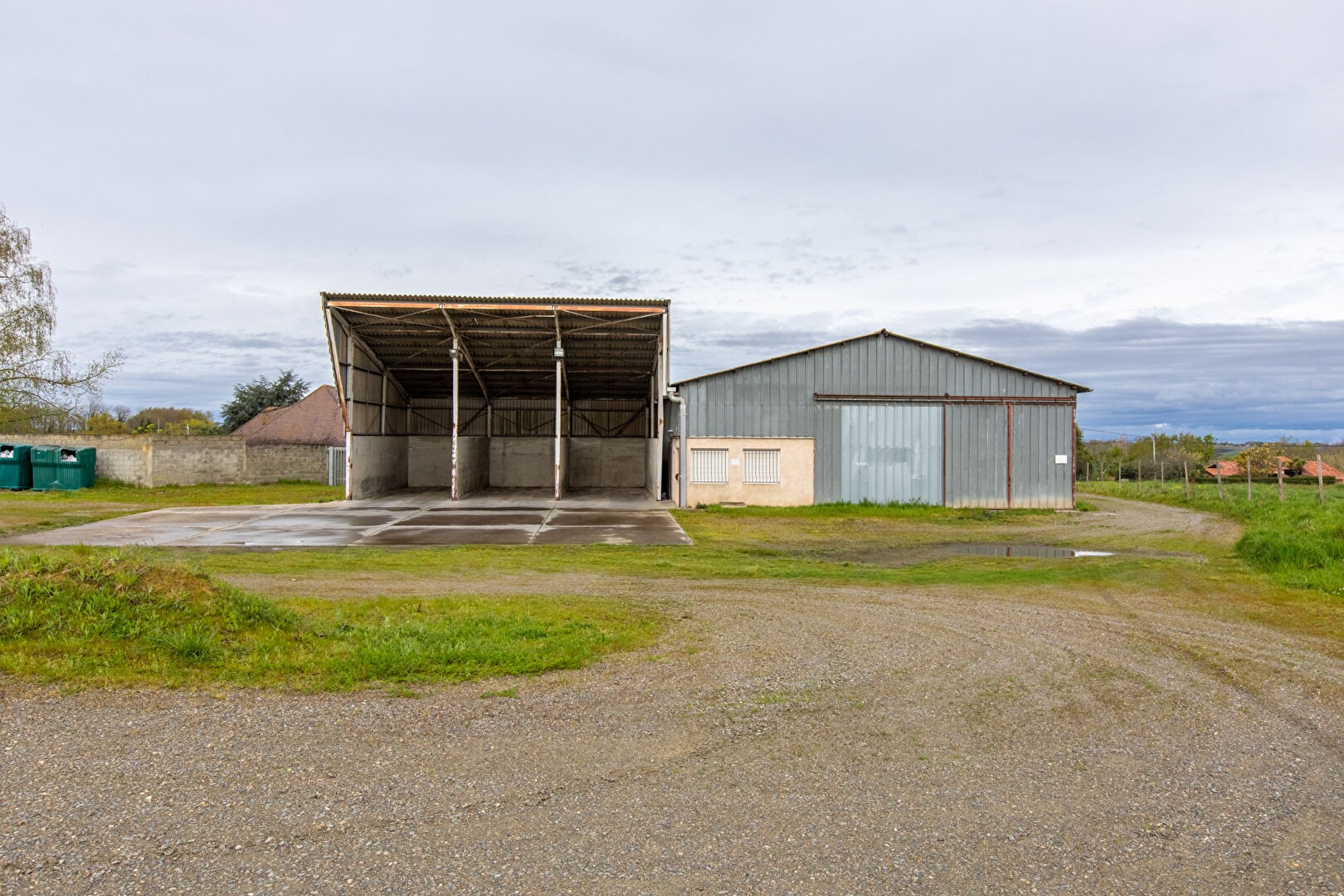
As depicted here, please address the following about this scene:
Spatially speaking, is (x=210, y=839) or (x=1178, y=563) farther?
(x=1178, y=563)

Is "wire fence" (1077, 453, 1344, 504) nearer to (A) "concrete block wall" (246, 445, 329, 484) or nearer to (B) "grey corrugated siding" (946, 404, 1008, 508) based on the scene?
(B) "grey corrugated siding" (946, 404, 1008, 508)

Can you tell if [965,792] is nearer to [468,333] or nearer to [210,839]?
[210,839]

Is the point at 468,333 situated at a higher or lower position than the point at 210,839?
higher

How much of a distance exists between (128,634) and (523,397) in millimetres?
30505

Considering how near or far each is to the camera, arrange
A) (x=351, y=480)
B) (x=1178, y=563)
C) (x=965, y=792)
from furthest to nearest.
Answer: (x=351, y=480) < (x=1178, y=563) < (x=965, y=792)

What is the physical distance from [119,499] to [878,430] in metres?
24.7

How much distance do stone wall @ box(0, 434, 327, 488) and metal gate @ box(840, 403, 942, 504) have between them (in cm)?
2315

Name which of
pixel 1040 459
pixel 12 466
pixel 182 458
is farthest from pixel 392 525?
pixel 12 466

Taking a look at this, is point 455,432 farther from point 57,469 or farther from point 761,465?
point 57,469

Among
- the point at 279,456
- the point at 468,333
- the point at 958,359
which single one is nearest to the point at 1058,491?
the point at 958,359

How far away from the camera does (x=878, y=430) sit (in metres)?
26.2

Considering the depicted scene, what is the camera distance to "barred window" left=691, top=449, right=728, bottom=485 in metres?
26.2

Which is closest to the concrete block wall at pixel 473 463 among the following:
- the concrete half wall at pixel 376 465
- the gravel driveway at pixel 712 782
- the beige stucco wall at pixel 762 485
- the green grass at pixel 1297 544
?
the concrete half wall at pixel 376 465

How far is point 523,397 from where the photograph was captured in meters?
37.3
